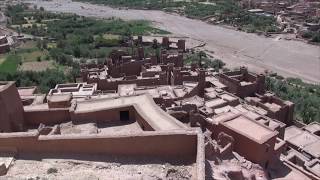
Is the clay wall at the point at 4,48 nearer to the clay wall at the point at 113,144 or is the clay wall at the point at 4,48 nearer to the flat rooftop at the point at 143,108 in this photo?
the flat rooftop at the point at 143,108

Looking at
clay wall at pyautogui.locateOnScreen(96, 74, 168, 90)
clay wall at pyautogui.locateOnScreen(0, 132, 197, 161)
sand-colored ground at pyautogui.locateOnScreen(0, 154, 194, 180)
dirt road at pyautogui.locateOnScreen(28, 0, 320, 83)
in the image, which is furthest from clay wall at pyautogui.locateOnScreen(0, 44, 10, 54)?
sand-colored ground at pyautogui.locateOnScreen(0, 154, 194, 180)

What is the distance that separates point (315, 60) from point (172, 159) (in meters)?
48.1

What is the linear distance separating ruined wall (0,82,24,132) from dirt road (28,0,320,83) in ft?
124

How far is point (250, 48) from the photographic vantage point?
202 feet

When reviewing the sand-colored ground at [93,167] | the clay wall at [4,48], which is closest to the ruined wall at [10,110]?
the sand-colored ground at [93,167]

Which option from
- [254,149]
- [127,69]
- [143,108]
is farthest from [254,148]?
[127,69]

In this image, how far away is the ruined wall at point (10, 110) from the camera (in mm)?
16750

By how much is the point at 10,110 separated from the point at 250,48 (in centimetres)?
5021

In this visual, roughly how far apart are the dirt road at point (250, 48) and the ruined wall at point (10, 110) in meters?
37.9

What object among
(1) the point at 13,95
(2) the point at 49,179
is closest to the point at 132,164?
(2) the point at 49,179

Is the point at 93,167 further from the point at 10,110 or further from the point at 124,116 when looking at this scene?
the point at 10,110

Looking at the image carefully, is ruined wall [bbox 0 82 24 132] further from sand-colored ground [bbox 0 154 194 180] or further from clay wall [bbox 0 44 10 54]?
clay wall [bbox 0 44 10 54]

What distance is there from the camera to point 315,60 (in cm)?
5556

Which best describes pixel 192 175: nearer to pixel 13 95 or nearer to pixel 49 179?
pixel 49 179
